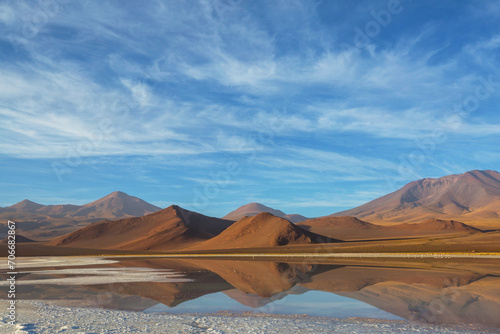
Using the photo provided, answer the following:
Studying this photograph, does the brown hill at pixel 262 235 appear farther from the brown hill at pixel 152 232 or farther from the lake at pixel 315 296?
the lake at pixel 315 296

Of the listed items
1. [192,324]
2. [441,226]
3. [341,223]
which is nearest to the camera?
[192,324]

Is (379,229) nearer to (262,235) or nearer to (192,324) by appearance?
(262,235)

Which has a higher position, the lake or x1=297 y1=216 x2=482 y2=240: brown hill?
x1=297 y1=216 x2=482 y2=240: brown hill

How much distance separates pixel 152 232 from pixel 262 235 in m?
55.0

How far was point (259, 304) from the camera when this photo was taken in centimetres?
1429

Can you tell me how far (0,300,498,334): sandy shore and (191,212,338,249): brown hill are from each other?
90201 mm

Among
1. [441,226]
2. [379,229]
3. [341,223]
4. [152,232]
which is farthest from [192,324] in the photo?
[341,223]

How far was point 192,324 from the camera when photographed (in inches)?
424

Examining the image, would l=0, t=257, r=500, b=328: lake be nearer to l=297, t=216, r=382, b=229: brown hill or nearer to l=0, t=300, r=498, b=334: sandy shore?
l=0, t=300, r=498, b=334: sandy shore

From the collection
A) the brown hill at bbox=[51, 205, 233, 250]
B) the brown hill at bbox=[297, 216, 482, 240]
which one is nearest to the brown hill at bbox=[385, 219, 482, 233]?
the brown hill at bbox=[297, 216, 482, 240]

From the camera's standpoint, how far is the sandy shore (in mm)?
10031

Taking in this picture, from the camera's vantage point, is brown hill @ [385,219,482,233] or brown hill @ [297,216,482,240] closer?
brown hill @ [297,216,482,240]

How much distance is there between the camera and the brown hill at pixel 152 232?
443ft

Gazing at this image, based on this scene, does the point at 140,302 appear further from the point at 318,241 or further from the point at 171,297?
the point at 318,241
